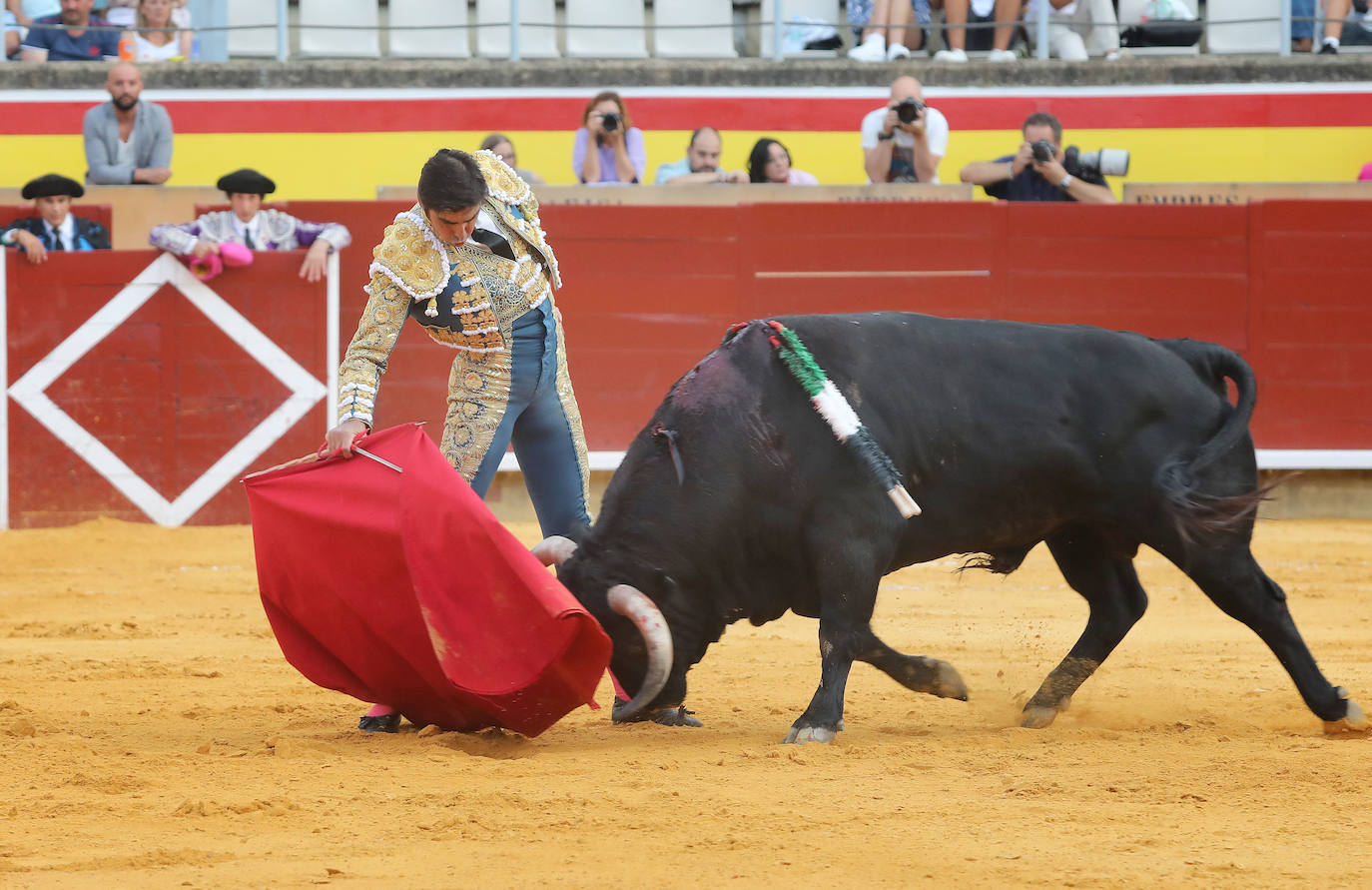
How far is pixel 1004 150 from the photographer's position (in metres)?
8.87

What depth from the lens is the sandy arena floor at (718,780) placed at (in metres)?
2.25

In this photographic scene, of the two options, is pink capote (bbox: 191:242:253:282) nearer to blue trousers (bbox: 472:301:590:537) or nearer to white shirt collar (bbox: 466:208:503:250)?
blue trousers (bbox: 472:301:590:537)

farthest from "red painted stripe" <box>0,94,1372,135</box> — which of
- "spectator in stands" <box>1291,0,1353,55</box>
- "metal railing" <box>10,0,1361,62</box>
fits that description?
"spectator in stands" <box>1291,0,1353,55</box>

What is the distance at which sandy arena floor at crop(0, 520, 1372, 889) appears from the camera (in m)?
2.25

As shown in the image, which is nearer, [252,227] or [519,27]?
[252,227]

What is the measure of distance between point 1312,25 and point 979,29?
1.91 m

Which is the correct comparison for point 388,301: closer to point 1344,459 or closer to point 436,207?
point 436,207

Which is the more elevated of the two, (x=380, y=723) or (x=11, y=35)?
(x=11, y=35)

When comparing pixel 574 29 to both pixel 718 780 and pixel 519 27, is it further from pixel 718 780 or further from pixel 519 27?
pixel 718 780

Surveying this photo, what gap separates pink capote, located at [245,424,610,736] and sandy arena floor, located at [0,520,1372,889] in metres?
0.12

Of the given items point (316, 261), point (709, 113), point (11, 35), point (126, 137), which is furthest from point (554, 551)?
point (11, 35)

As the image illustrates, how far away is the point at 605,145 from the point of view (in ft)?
25.8

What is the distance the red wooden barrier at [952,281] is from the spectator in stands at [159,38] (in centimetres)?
296

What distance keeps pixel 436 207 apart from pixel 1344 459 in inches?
206
